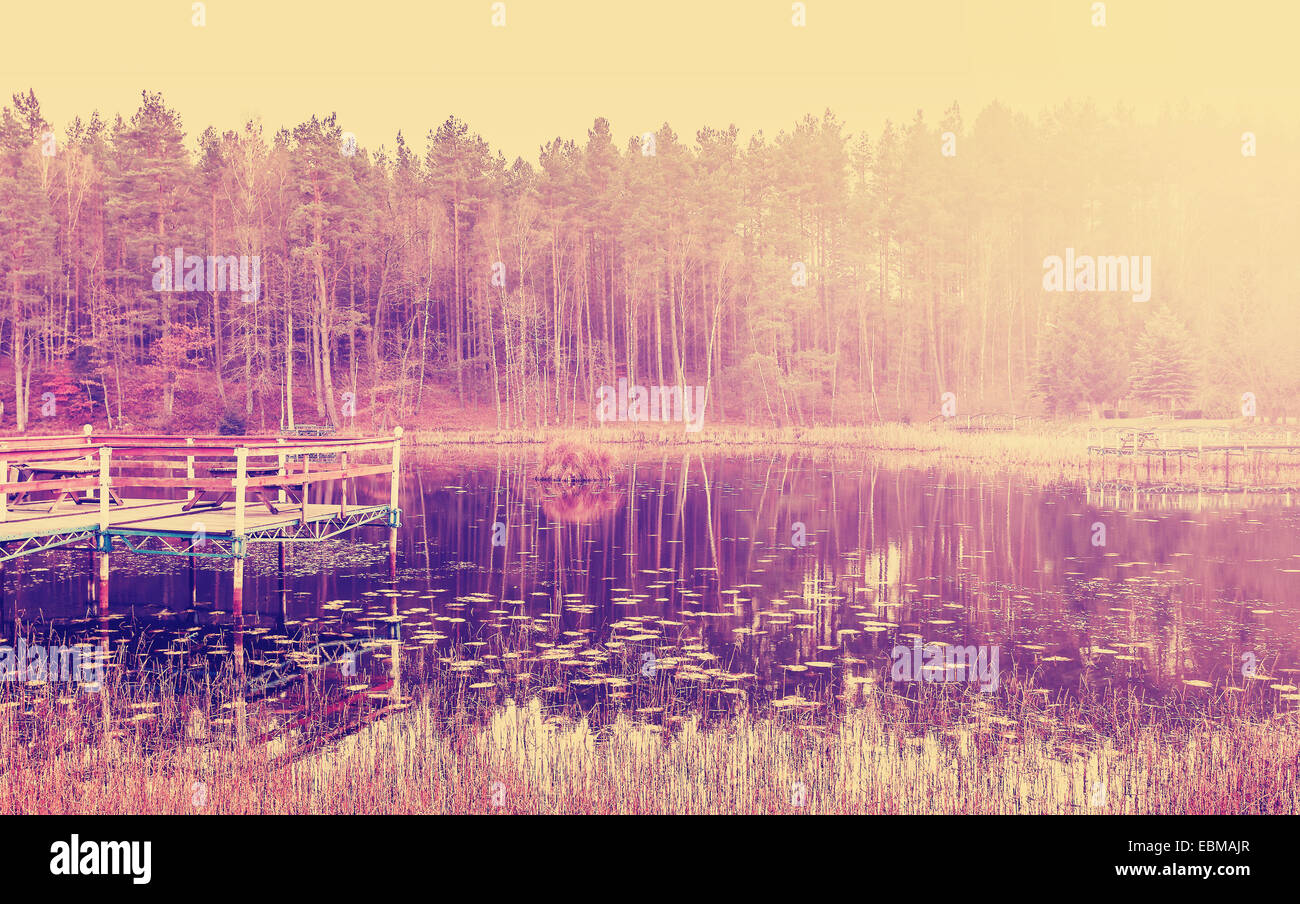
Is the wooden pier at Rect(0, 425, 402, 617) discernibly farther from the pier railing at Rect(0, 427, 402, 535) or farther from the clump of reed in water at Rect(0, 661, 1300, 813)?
the clump of reed in water at Rect(0, 661, 1300, 813)

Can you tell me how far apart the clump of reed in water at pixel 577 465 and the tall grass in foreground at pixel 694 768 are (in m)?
26.9

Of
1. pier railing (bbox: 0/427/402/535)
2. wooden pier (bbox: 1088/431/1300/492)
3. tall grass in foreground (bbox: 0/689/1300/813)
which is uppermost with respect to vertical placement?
pier railing (bbox: 0/427/402/535)

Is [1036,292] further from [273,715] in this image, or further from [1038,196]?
[273,715]

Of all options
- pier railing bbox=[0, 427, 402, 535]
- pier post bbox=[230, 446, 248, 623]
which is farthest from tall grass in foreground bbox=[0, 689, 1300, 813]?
pier railing bbox=[0, 427, 402, 535]

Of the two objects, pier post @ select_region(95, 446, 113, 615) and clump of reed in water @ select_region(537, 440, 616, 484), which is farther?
clump of reed in water @ select_region(537, 440, 616, 484)

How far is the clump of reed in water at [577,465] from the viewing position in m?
37.9

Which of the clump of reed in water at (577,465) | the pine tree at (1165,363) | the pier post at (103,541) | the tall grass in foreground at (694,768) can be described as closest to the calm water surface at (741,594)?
the pier post at (103,541)

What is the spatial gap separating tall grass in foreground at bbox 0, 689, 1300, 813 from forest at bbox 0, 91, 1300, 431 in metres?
49.1

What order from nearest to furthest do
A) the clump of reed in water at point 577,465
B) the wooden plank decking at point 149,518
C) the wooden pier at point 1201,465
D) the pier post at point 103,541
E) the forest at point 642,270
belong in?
1. the pier post at point 103,541
2. the wooden plank decking at point 149,518
3. the wooden pier at point 1201,465
4. the clump of reed in water at point 577,465
5. the forest at point 642,270

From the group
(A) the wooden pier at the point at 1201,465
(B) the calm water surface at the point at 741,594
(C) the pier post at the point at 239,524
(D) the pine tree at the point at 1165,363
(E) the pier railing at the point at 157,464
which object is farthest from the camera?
(D) the pine tree at the point at 1165,363

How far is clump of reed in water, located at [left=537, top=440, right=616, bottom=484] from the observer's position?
37875mm

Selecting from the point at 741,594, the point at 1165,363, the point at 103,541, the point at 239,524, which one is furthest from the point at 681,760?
the point at 1165,363

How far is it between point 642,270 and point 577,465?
36395mm

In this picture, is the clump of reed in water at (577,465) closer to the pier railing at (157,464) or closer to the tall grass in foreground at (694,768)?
the pier railing at (157,464)
